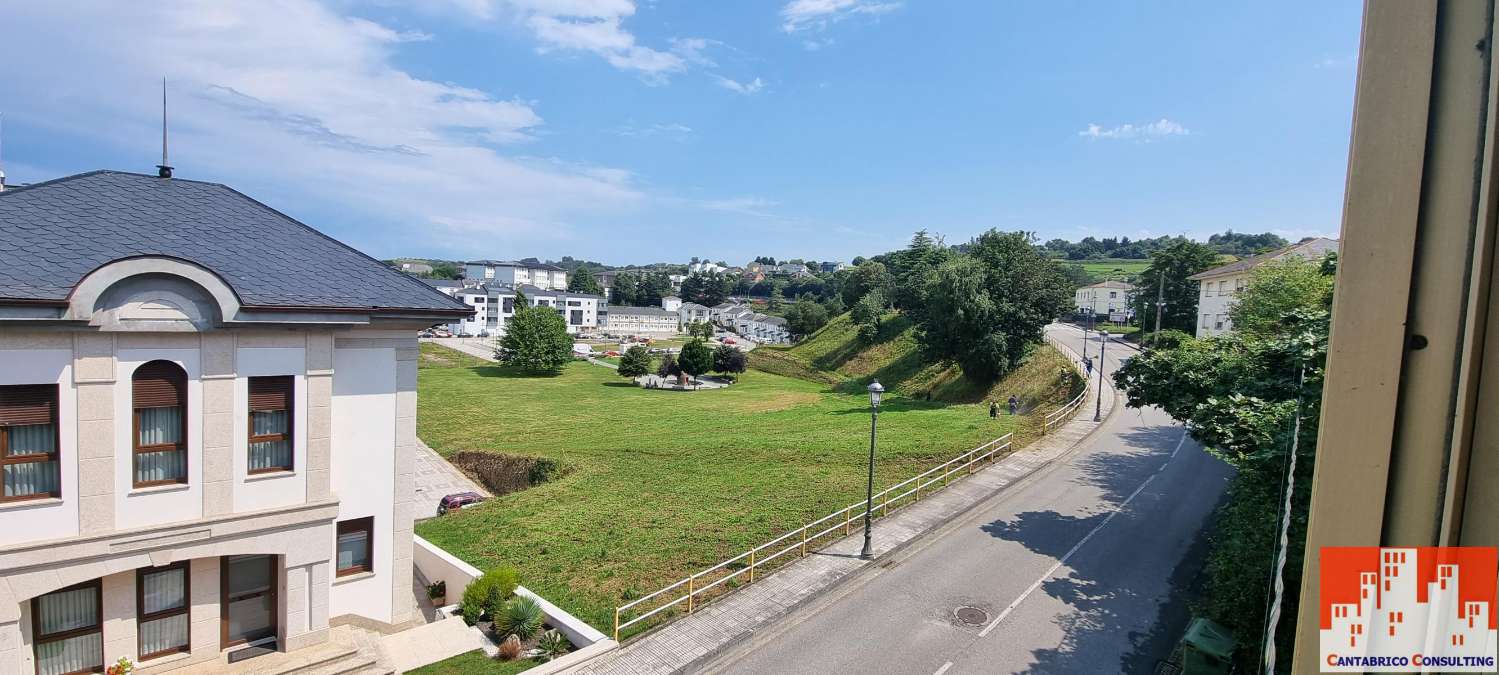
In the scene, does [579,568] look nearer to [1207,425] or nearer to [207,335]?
[207,335]

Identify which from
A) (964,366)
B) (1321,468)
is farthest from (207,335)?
(964,366)

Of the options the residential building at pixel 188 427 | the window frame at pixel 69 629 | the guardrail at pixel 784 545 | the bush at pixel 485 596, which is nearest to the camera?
the residential building at pixel 188 427

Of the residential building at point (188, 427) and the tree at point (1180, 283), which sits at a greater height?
the tree at point (1180, 283)

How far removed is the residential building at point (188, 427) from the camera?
977cm

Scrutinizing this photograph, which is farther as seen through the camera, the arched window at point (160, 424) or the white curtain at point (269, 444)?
the white curtain at point (269, 444)

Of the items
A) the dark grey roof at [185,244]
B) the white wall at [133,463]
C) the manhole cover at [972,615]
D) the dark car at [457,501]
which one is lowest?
the dark car at [457,501]

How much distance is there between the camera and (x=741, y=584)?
16344 mm

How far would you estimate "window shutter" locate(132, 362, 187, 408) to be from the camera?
409 inches

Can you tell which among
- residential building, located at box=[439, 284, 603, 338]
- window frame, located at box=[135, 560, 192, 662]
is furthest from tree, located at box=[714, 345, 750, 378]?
window frame, located at box=[135, 560, 192, 662]

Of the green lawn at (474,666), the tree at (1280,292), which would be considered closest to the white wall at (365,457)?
the green lawn at (474,666)

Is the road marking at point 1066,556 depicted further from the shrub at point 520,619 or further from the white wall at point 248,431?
the white wall at point 248,431

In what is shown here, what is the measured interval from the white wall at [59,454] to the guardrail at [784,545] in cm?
860

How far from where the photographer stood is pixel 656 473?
2778 centimetres

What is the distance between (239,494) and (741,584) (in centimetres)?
1019
